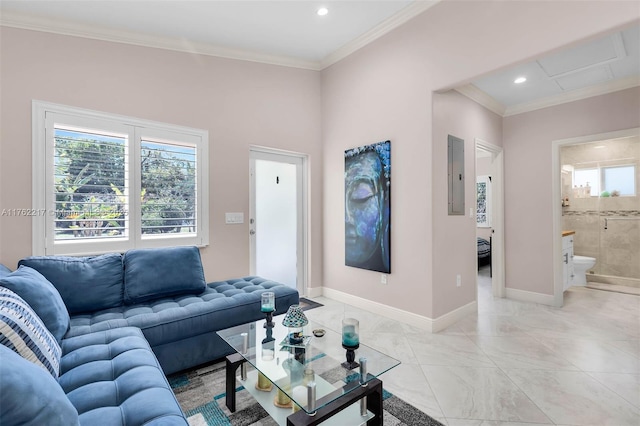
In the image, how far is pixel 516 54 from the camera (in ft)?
7.92

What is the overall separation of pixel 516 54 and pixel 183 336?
10.9 ft

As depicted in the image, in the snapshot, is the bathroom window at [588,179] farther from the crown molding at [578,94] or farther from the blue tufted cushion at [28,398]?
the blue tufted cushion at [28,398]

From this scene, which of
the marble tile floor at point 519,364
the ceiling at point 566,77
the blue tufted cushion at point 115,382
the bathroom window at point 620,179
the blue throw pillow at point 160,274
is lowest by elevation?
the marble tile floor at point 519,364

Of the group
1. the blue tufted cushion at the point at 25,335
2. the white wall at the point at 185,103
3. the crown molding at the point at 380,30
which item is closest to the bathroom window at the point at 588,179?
the crown molding at the point at 380,30

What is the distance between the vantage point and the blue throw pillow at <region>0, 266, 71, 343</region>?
162 cm

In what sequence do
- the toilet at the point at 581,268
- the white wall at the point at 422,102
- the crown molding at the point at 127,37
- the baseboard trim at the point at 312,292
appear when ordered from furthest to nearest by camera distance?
the toilet at the point at 581,268, the baseboard trim at the point at 312,292, the crown molding at the point at 127,37, the white wall at the point at 422,102

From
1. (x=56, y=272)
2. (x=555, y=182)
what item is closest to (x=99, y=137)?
(x=56, y=272)

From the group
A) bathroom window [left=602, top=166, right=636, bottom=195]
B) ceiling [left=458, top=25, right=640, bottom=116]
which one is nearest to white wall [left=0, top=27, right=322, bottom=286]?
ceiling [left=458, top=25, right=640, bottom=116]

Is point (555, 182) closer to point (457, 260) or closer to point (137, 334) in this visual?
point (457, 260)

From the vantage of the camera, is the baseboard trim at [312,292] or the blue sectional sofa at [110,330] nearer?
the blue sectional sofa at [110,330]

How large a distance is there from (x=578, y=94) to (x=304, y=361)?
14.9ft

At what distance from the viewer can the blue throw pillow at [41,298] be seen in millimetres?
1618

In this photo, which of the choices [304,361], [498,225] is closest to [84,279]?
[304,361]

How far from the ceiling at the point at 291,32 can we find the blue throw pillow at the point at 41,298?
7.73ft
